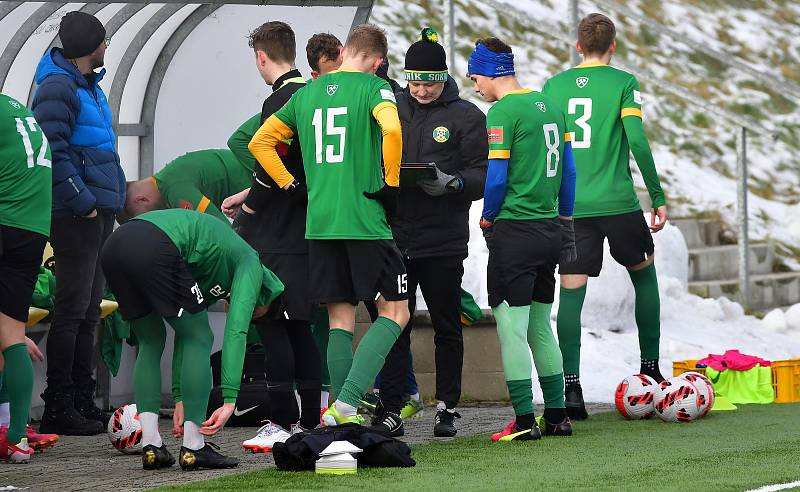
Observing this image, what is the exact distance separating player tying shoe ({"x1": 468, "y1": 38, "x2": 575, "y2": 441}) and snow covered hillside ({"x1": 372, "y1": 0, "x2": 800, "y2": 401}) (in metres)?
2.62

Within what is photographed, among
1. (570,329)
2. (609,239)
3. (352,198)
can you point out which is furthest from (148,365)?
(609,239)

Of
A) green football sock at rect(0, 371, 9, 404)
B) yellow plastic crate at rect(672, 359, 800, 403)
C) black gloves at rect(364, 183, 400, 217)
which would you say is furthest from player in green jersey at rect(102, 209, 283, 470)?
yellow plastic crate at rect(672, 359, 800, 403)

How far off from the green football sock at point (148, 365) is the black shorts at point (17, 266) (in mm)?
969

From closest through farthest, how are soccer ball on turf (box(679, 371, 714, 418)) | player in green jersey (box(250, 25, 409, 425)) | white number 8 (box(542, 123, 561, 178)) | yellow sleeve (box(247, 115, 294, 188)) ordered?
player in green jersey (box(250, 25, 409, 425)) → yellow sleeve (box(247, 115, 294, 188)) → white number 8 (box(542, 123, 561, 178)) → soccer ball on turf (box(679, 371, 714, 418))

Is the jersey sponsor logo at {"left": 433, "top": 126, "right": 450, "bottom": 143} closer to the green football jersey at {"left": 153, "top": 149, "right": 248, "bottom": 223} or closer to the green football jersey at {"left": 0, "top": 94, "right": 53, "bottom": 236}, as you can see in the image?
the green football jersey at {"left": 153, "top": 149, "right": 248, "bottom": 223}

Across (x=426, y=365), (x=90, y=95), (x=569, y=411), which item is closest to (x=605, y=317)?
(x=426, y=365)

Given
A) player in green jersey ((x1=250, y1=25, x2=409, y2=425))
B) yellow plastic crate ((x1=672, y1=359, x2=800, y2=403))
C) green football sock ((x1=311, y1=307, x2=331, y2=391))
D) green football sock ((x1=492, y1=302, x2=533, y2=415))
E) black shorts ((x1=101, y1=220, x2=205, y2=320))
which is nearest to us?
black shorts ((x1=101, y1=220, x2=205, y2=320))

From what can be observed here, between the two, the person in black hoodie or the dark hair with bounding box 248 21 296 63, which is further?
the person in black hoodie

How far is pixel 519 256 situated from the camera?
8.55 metres

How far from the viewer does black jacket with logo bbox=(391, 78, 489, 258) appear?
8930 mm

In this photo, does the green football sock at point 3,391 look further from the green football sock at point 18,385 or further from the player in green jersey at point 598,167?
the player in green jersey at point 598,167

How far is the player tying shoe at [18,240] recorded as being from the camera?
804 cm

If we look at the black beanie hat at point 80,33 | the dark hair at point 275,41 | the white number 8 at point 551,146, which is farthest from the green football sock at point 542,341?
the black beanie hat at point 80,33

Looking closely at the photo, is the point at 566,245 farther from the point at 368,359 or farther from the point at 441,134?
the point at 368,359
